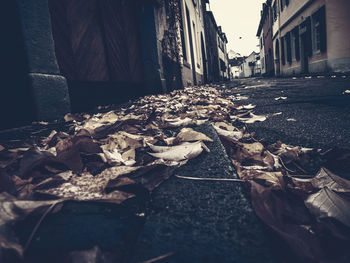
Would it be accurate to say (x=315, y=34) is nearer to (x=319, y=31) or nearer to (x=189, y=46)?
(x=319, y=31)

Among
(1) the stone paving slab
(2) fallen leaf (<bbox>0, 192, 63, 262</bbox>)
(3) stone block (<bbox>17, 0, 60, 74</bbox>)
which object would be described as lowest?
(1) the stone paving slab

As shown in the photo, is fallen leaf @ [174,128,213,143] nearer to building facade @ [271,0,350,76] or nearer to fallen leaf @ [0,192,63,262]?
fallen leaf @ [0,192,63,262]

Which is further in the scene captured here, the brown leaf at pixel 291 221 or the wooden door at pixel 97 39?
the wooden door at pixel 97 39

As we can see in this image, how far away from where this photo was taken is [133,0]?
5000mm

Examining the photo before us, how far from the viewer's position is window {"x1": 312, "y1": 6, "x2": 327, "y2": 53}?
416 inches

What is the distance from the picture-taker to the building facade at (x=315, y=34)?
9.82m

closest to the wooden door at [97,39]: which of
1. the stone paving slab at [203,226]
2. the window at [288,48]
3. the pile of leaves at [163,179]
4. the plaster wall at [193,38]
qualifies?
the pile of leaves at [163,179]

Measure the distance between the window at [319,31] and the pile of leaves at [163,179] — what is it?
11.8 metres

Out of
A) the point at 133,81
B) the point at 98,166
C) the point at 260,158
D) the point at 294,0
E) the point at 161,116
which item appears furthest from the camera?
the point at 294,0

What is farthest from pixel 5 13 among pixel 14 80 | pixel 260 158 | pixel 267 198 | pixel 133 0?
pixel 133 0

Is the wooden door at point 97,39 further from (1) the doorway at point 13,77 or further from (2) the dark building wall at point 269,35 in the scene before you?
(2) the dark building wall at point 269,35

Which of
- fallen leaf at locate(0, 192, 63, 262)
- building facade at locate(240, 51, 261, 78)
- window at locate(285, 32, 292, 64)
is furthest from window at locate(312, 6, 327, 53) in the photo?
building facade at locate(240, 51, 261, 78)

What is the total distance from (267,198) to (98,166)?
648 millimetres

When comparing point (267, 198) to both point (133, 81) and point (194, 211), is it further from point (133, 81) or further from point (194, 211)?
point (133, 81)
